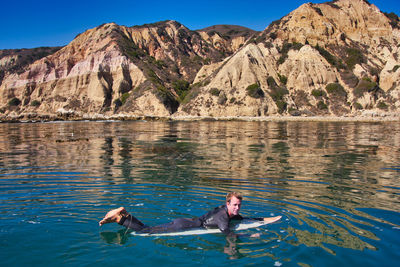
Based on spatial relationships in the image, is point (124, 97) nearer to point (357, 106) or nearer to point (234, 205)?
→ point (357, 106)

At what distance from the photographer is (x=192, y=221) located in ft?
27.7

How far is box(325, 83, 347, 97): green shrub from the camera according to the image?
3120 inches

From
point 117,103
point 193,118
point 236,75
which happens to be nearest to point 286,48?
point 236,75

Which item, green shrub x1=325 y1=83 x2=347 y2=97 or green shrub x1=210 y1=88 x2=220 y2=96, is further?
green shrub x1=210 y1=88 x2=220 y2=96

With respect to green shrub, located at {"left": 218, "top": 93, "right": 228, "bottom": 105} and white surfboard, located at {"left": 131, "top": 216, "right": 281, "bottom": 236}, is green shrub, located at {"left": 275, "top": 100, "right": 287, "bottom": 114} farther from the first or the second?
white surfboard, located at {"left": 131, "top": 216, "right": 281, "bottom": 236}

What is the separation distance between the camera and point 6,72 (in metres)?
131

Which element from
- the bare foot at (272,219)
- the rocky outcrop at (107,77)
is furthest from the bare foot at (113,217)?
the rocky outcrop at (107,77)

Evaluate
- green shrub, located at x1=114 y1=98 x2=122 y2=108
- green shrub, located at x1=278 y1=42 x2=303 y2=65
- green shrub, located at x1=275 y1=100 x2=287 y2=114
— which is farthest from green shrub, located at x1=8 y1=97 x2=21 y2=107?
green shrub, located at x1=278 y1=42 x2=303 y2=65

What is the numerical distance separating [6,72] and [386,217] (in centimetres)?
14895

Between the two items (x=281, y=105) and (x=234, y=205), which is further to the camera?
(x=281, y=105)

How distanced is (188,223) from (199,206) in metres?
2.14

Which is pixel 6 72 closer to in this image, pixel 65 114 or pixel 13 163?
pixel 65 114

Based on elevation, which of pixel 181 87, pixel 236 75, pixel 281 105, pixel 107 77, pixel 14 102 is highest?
pixel 107 77

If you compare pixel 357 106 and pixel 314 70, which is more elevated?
pixel 314 70
